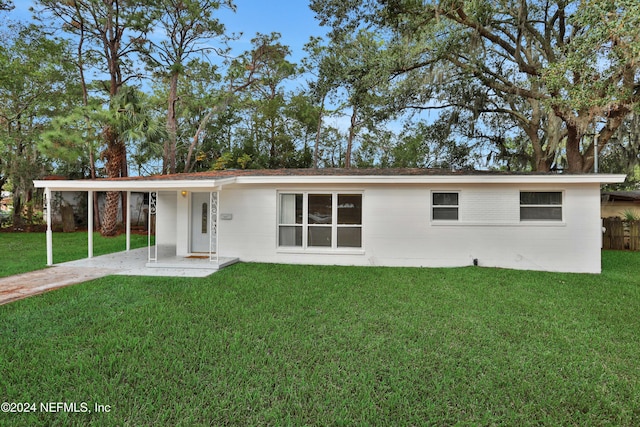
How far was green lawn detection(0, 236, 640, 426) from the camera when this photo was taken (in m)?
2.49

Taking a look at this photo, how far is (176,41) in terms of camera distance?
1772cm

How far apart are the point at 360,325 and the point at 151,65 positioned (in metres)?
18.7

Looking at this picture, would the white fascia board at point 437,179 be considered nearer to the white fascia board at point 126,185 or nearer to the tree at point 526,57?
the white fascia board at point 126,185

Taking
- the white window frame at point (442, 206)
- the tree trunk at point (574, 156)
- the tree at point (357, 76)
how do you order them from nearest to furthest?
1. the white window frame at point (442, 206)
2. the tree at point (357, 76)
3. the tree trunk at point (574, 156)

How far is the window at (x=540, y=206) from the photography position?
797 centimetres

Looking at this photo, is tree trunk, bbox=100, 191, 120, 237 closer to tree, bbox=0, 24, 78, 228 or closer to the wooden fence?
tree, bbox=0, 24, 78, 228

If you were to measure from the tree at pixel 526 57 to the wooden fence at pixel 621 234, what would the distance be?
262 cm

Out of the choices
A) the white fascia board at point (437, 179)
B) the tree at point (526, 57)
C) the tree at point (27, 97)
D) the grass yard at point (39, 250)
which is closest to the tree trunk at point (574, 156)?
the tree at point (526, 57)

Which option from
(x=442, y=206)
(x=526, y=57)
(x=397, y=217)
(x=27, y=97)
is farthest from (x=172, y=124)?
(x=526, y=57)

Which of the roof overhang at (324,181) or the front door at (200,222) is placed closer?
the roof overhang at (324,181)

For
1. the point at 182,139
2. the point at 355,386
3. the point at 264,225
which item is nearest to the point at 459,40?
the point at 264,225

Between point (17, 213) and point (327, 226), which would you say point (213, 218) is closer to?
point (327, 226)

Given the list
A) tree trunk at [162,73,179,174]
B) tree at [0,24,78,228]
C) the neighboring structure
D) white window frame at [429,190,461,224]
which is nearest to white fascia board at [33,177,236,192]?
white window frame at [429,190,461,224]

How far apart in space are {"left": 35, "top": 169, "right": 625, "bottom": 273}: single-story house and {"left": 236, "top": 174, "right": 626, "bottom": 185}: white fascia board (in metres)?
0.02
